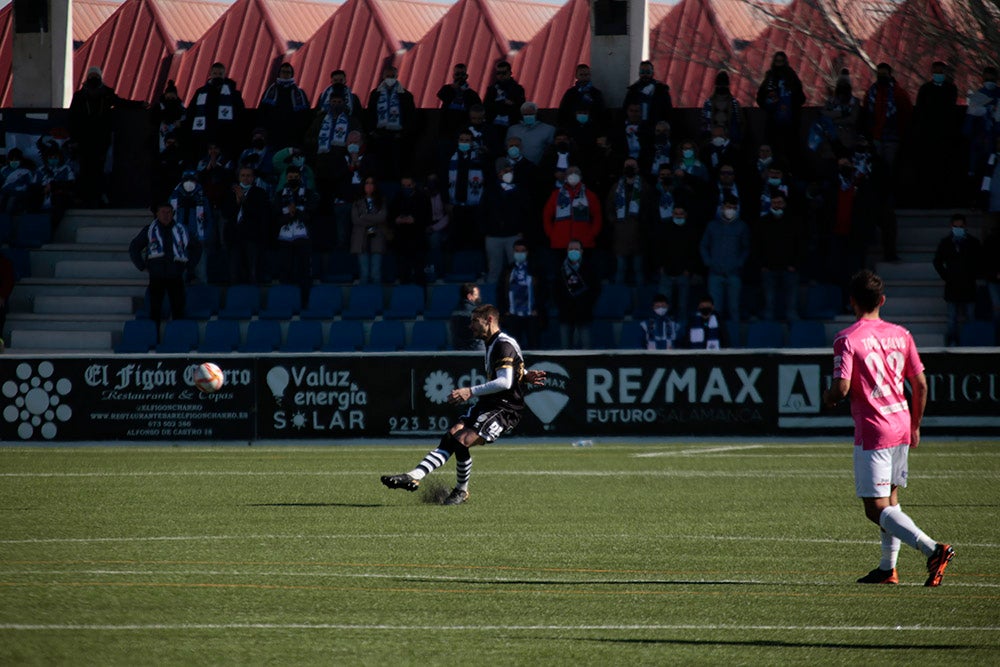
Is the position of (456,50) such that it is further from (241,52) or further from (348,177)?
(348,177)

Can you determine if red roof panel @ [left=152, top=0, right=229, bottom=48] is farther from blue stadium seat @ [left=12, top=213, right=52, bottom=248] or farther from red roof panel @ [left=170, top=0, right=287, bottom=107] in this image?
blue stadium seat @ [left=12, top=213, right=52, bottom=248]

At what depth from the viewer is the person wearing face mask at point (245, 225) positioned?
2519cm

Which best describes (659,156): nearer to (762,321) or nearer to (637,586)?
(762,321)

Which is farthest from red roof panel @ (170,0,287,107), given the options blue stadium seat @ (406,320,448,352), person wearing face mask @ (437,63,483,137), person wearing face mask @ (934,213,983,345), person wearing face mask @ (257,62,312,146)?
person wearing face mask @ (934,213,983,345)

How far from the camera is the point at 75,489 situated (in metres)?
15.8

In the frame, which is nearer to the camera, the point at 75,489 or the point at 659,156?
the point at 75,489

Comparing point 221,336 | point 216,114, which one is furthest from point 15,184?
point 221,336

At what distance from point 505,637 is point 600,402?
A: 1411 centimetres

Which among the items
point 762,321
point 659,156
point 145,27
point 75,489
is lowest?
point 75,489

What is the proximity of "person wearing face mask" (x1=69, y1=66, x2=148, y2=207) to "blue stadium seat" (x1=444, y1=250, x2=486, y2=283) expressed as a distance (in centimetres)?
702

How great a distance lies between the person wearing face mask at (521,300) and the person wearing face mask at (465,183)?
4.93ft

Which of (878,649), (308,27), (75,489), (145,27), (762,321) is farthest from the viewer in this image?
(308,27)

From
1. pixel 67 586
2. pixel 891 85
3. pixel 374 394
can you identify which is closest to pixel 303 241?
pixel 374 394

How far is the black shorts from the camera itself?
45.9ft
